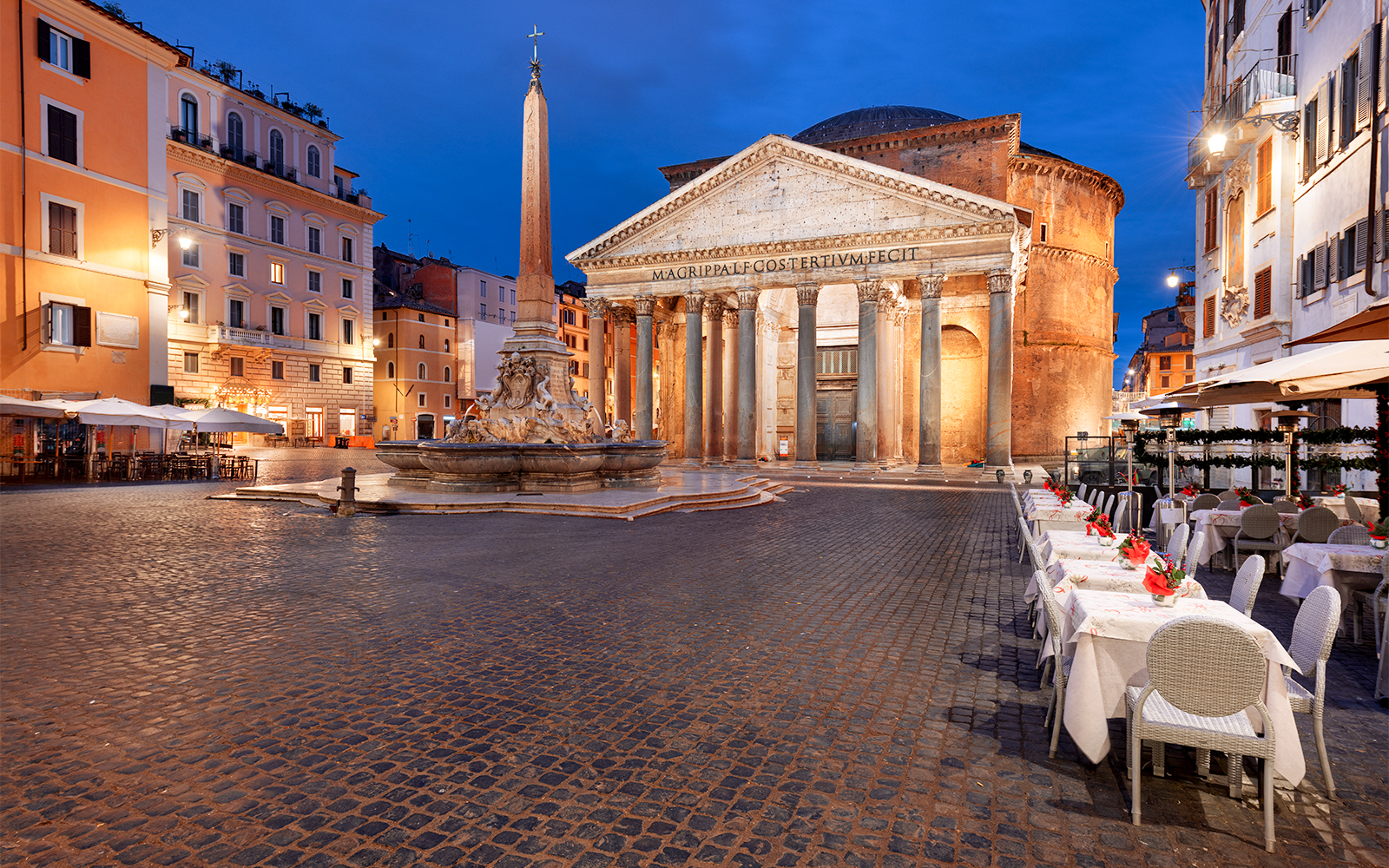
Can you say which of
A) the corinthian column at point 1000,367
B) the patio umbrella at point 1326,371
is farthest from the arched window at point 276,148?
the patio umbrella at point 1326,371

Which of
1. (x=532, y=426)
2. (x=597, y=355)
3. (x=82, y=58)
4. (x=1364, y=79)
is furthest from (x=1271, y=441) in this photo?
(x=82, y=58)

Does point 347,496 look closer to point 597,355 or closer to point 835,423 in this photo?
point 597,355

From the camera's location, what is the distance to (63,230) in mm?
22656

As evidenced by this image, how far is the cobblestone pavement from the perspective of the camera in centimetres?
314

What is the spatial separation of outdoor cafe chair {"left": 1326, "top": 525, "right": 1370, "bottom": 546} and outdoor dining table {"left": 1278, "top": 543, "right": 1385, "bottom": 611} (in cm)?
59

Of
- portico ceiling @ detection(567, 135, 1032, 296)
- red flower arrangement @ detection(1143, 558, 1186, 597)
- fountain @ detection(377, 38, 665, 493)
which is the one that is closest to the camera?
red flower arrangement @ detection(1143, 558, 1186, 597)

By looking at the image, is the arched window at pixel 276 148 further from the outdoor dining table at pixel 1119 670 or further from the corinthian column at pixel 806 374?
the outdoor dining table at pixel 1119 670

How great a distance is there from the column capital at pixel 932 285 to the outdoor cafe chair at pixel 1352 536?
70.9 feet

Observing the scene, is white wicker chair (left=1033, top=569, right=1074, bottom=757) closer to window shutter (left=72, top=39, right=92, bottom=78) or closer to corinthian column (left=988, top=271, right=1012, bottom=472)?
corinthian column (left=988, top=271, right=1012, bottom=472)

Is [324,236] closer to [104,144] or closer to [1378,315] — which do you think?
[104,144]

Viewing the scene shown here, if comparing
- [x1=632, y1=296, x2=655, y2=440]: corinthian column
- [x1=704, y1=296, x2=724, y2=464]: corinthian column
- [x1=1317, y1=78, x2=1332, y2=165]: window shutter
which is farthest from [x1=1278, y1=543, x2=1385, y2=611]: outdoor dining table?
[x1=632, y1=296, x2=655, y2=440]: corinthian column

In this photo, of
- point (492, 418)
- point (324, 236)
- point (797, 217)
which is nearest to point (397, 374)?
point (324, 236)

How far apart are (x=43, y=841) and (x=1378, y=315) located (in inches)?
429

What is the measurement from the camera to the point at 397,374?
52969 mm
